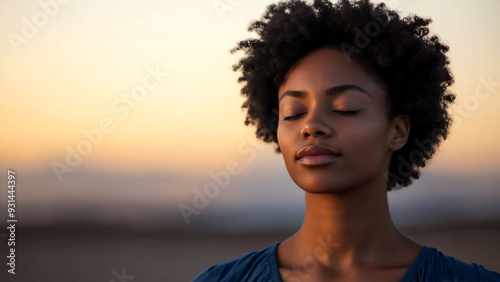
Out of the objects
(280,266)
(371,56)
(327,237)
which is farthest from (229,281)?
(371,56)

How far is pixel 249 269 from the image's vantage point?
9.32 ft

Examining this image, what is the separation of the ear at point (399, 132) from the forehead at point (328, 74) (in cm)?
20

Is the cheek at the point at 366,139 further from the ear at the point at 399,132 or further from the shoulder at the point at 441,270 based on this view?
the shoulder at the point at 441,270

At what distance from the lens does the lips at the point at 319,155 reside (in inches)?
99.5

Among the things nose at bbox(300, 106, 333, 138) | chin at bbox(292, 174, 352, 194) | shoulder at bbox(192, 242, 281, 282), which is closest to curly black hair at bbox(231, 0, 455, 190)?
nose at bbox(300, 106, 333, 138)

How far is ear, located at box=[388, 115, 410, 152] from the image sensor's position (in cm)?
→ 276

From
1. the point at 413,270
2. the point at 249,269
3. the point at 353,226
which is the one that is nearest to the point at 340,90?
the point at 353,226

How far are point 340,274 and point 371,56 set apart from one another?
1.01 m

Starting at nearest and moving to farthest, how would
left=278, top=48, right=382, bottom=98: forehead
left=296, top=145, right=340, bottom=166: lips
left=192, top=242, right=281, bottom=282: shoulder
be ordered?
left=296, top=145, right=340, bottom=166: lips → left=278, top=48, right=382, bottom=98: forehead → left=192, top=242, right=281, bottom=282: shoulder

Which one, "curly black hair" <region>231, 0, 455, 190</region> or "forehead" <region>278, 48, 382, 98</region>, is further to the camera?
"curly black hair" <region>231, 0, 455, 190</region>

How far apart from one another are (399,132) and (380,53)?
39 cm

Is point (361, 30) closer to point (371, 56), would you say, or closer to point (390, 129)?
point (371, 56)

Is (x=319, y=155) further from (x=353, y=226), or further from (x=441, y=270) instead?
(x=441, y=270)

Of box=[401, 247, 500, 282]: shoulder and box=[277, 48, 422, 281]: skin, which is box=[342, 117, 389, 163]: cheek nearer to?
box=[277, 48, 422, 281]: skin
